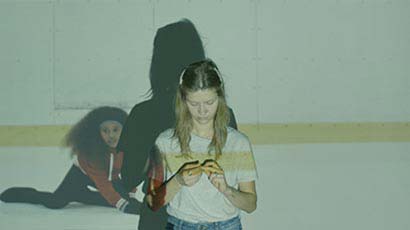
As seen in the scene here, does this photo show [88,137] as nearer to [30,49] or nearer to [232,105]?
[30,49]

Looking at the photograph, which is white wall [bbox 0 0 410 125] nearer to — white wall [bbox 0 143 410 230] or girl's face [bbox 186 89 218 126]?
white wall [bbox 0 143 410 230]

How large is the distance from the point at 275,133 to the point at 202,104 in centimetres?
66

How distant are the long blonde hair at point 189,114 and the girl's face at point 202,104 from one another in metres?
0.02

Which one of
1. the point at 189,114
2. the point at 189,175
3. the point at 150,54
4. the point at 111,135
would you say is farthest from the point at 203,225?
the point at 150,54

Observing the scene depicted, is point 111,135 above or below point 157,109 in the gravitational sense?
below

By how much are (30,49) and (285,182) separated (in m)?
1.50

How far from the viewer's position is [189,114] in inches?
90.2

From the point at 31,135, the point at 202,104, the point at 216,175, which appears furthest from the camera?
the point at 31,135

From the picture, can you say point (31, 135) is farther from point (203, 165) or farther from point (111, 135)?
point (203, 165)

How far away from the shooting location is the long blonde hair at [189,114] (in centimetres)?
222

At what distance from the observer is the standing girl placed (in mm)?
2135

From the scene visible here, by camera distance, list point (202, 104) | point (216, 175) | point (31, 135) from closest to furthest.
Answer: point (216, 175) < point (202, 104) < point (31, 135)

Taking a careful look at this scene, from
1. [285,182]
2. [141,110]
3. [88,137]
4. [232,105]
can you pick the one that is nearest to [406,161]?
[285,182]

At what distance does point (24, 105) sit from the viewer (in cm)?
273
